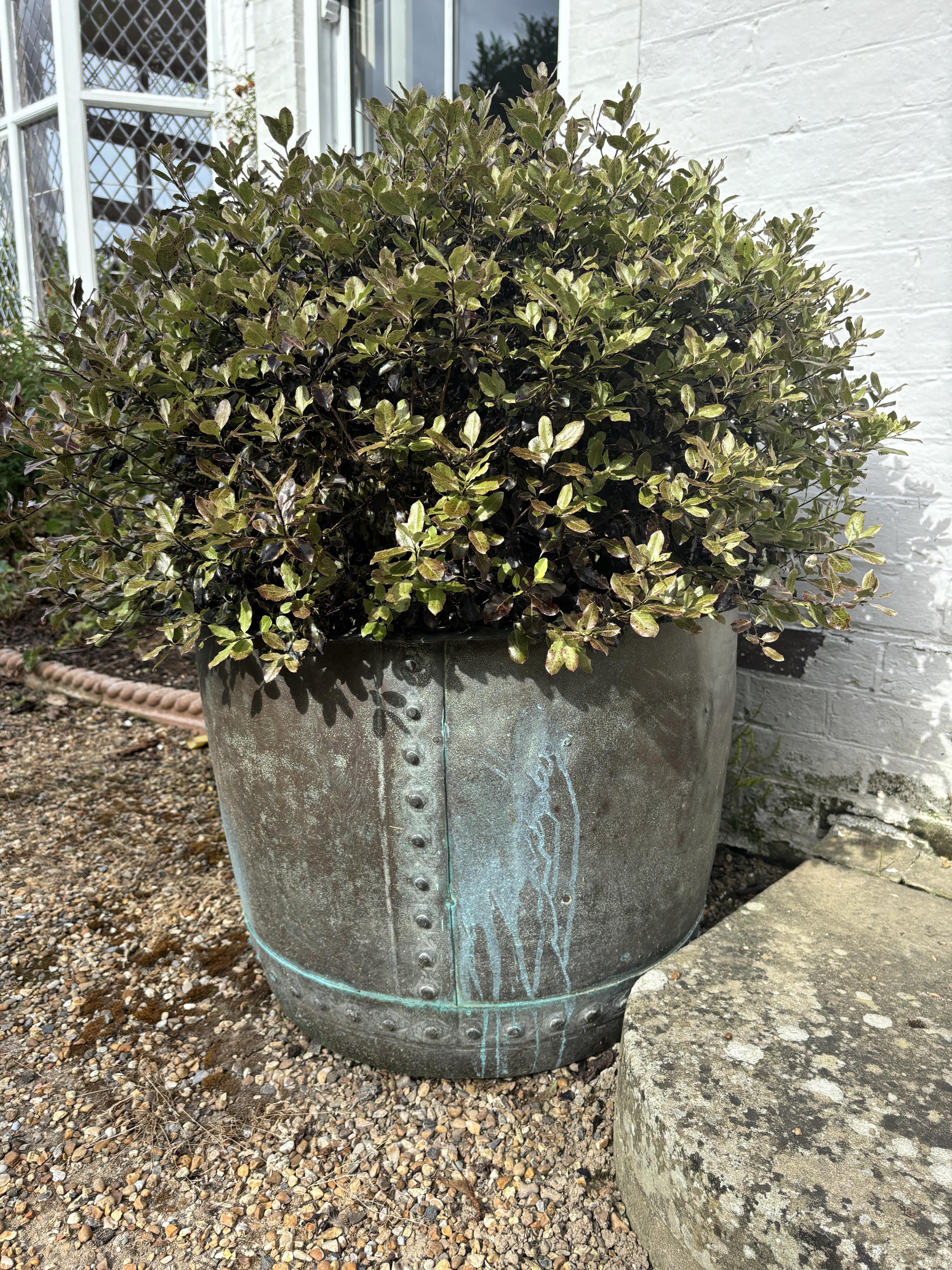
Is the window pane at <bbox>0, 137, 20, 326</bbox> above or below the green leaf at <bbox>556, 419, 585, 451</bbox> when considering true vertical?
above

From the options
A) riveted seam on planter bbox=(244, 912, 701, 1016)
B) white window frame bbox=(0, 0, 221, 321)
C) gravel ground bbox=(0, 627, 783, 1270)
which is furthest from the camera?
white window frame bbox=(0, 0, 221, 321)

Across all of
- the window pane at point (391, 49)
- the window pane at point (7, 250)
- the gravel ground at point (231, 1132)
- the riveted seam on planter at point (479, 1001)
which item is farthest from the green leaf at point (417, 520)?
the window pane at point (7, 250)

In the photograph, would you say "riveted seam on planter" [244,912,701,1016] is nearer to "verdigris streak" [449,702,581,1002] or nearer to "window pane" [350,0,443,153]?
"verdigris streak" [449,702,581,1002]

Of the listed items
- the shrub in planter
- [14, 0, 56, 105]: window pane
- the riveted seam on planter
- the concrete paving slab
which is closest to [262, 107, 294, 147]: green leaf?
the shrub in planter

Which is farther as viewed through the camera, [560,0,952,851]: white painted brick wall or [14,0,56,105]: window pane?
[14,0,56,105]: window pane

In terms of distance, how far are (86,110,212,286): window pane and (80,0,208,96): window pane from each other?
0.16 metres

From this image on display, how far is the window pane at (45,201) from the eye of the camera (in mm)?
5504

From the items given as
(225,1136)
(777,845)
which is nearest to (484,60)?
(777,845)

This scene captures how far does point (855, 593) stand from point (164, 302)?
1.37 meters

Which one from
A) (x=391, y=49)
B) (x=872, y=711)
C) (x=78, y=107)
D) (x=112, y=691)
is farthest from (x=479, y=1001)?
(x=78, y=107)

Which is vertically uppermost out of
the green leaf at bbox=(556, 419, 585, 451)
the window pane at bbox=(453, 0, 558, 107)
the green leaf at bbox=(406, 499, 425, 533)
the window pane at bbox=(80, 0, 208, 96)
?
the window pane at bbox=(80, 0, 208, 96)

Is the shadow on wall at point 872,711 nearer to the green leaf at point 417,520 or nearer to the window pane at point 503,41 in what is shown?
the green leaf at point 417,520

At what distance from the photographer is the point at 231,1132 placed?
159 cm

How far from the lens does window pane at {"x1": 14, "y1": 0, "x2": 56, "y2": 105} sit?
5332 millimetres
